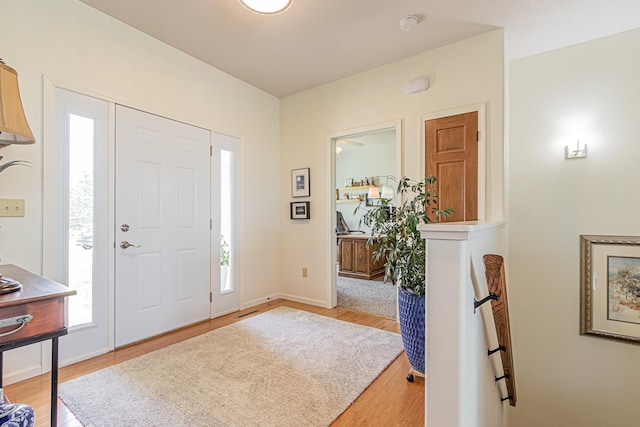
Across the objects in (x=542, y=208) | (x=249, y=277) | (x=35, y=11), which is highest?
(x=35, y=11)

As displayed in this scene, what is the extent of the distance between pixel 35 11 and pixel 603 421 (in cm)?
589

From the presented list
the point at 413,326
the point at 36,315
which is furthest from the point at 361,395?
the point at 36,315

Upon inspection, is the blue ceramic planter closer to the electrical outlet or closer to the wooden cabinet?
the electrical outlet

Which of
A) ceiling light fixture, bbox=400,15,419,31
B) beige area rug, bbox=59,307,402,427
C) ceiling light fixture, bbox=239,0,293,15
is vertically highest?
ceiling light fixture, bbox=400,15,419,31

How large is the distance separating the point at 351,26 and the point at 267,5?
836 mm

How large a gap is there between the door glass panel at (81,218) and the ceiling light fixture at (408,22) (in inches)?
107

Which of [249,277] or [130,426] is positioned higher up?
[249,277]

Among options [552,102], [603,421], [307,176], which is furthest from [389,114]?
[603,421]

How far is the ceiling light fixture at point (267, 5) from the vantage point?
1.99m

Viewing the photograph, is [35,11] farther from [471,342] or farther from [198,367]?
[471,342]

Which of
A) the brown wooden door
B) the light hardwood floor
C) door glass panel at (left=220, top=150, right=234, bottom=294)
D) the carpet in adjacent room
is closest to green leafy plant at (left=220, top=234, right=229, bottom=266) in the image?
door glass panel at (left=220, top=150, right=234, bottom=294)

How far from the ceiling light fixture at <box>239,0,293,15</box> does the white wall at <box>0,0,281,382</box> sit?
1.27 metres

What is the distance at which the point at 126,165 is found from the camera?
97.3 inches

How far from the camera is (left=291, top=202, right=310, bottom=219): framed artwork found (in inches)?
147
